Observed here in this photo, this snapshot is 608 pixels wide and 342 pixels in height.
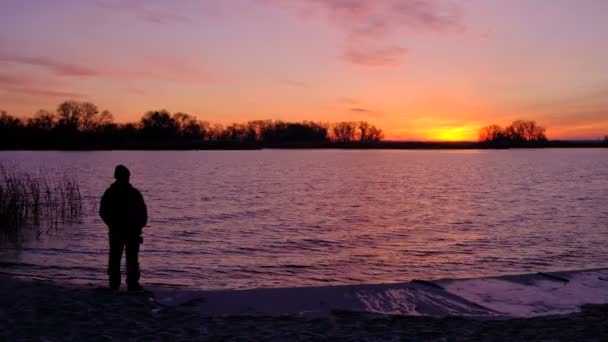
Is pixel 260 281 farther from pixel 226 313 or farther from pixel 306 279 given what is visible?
pixel 226 313

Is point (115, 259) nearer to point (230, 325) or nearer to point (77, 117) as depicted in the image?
point (230, 325)

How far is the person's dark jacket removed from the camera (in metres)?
9.95

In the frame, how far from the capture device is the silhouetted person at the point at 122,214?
9930 millimetres

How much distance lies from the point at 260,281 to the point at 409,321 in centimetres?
534

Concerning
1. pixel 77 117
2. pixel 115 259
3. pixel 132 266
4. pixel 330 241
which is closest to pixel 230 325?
pixel 132 266

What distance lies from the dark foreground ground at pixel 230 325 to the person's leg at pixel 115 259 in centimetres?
88

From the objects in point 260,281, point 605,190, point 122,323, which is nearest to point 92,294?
point 122,323

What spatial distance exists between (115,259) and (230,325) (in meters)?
3.45

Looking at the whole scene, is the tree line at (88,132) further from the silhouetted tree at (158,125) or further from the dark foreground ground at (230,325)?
the dark foreground ground at (230,325)

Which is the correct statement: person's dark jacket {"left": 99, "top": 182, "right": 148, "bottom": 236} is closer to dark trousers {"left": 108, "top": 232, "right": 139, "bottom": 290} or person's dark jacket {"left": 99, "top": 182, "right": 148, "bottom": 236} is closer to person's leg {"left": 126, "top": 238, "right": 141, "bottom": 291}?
dark trousers {"left": 108, "top": 232, "right": 139, "bottom": 290}

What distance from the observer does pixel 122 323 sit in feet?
27.0

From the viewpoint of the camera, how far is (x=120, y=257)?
10.6 meters

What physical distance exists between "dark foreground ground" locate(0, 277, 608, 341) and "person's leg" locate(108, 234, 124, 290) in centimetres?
88

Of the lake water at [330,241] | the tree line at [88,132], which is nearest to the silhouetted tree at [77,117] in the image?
the tree line at [88,132]
